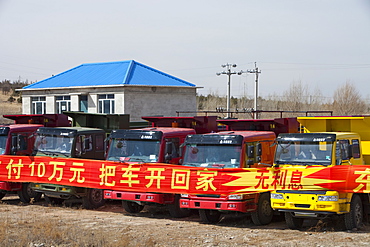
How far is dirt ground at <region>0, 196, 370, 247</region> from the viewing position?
40.3ft

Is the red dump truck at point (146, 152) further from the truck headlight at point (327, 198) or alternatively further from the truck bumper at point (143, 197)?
the truck headlight at point (327, 198)

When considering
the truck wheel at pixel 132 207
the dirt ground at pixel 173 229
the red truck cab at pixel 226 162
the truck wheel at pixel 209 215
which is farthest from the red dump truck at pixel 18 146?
the truck wheel at pixel 209 215

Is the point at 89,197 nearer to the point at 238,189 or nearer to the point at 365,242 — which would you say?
the point at 238,189

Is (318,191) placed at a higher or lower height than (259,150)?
lower

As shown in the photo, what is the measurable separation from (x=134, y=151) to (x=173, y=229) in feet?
10.5

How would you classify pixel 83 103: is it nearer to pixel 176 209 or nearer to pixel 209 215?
pixel 176 209

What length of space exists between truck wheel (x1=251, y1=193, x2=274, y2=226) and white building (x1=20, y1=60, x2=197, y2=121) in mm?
30511

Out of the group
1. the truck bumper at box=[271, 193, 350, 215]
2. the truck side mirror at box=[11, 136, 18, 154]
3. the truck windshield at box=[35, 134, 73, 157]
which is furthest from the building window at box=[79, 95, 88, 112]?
the truck bumper at box=[271, 193, 350, 215]

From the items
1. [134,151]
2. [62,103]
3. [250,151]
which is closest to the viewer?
[250,151]

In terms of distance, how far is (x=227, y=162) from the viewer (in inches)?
584

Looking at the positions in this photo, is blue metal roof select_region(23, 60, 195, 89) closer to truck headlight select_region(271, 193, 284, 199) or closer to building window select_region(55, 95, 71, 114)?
building window select_region(55, 95, 71, 114)

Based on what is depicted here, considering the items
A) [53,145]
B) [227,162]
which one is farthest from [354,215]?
[53,145]

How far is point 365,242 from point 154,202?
6034 millimetres

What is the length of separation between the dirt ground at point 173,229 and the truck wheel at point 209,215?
20 cm
